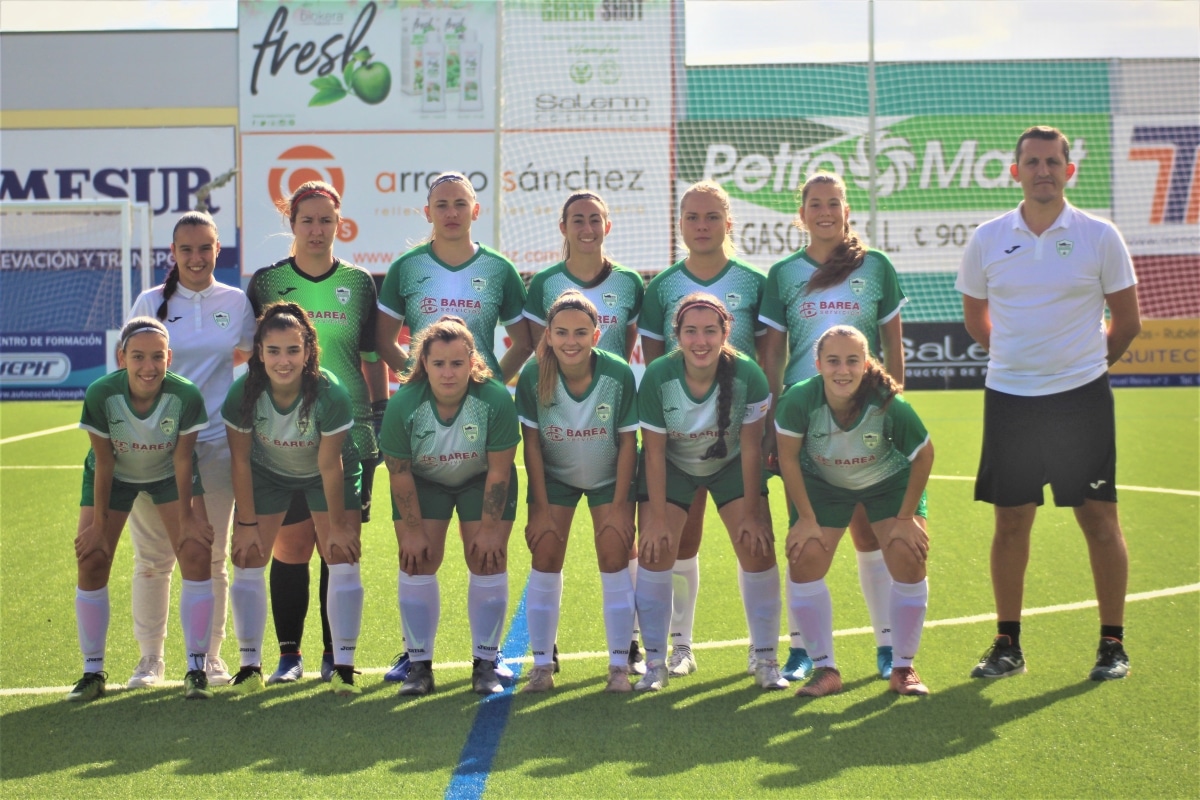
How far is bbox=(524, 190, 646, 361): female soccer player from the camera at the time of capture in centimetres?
423

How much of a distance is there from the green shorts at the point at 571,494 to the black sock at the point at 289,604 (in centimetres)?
89

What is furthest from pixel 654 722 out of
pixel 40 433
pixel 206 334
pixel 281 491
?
pixel 40 433

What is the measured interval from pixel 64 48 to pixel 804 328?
17514 millimetres

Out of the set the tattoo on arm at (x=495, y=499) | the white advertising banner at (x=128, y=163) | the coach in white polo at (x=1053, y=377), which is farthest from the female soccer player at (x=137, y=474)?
the white advertising banner at (x=128, y=163)

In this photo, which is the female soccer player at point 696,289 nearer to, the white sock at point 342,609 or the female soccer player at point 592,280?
the female soccer player at point 592,280

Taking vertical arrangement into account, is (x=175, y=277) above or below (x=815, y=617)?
above

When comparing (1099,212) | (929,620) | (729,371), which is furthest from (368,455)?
(1099,212)

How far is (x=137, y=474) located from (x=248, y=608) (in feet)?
1.94

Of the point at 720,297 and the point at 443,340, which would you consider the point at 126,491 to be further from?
the point at 720,297

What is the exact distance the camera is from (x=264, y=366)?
13.0 ft

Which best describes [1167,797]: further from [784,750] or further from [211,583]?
[211,583]

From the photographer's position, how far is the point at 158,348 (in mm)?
3857

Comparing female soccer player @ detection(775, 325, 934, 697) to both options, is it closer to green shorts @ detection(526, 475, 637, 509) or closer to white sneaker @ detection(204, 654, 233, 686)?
green shorts @ detection(526, 475, 637, 509)

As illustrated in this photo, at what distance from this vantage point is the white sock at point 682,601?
4.22 m
